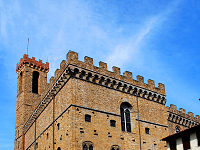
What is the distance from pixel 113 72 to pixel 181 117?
41.0 feet

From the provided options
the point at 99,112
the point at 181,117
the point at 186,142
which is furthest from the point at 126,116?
the point at 181,117

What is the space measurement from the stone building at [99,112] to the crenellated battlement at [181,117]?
12 cm

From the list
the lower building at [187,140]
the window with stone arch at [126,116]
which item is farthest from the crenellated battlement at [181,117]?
the window with stone arch at [126,116]

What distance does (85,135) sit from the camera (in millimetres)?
23359

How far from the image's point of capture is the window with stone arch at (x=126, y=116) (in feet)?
88.0

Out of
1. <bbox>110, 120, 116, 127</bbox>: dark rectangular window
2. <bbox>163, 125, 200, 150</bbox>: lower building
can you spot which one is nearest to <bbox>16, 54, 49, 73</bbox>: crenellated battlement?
<bbox>110, 120, 116, 127</bbox>: dark rectangular window

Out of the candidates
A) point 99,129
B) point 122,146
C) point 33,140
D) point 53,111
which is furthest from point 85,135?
point 33,140

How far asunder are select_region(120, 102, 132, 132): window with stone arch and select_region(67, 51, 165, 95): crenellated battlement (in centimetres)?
261

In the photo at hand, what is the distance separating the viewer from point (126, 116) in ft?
90.2

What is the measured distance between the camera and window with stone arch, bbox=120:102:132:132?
26.8 meters

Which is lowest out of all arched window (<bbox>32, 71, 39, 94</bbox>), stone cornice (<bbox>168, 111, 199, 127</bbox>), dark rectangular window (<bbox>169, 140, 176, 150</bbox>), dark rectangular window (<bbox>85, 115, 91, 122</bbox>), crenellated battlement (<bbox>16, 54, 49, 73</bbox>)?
dark rectangular window (<bbox>169, 140, 176, 150</bbox>)

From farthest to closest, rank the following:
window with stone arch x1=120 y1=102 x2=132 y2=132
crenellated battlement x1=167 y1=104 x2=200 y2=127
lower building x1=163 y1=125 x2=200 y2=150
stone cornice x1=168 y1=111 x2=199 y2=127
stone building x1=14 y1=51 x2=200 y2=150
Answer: crenellated battlement x1=167 y1=104 x2=200 y2=127
stone cornice x1=168 y1=111 x2=199 y2=127
window with stone arch x1=120 y1=102 x2=132 y2=132
stone building x1=14 y1=51 x2=200 y2=150
lower building x1=163 y1=125 x2=200 y2=150

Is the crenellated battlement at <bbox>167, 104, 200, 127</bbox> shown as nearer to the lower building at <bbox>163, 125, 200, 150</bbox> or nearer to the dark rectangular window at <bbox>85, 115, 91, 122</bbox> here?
the lower building at <bbox>163, 125, 200, 150</bbox>

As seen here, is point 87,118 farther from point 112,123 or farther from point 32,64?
point 32,64
